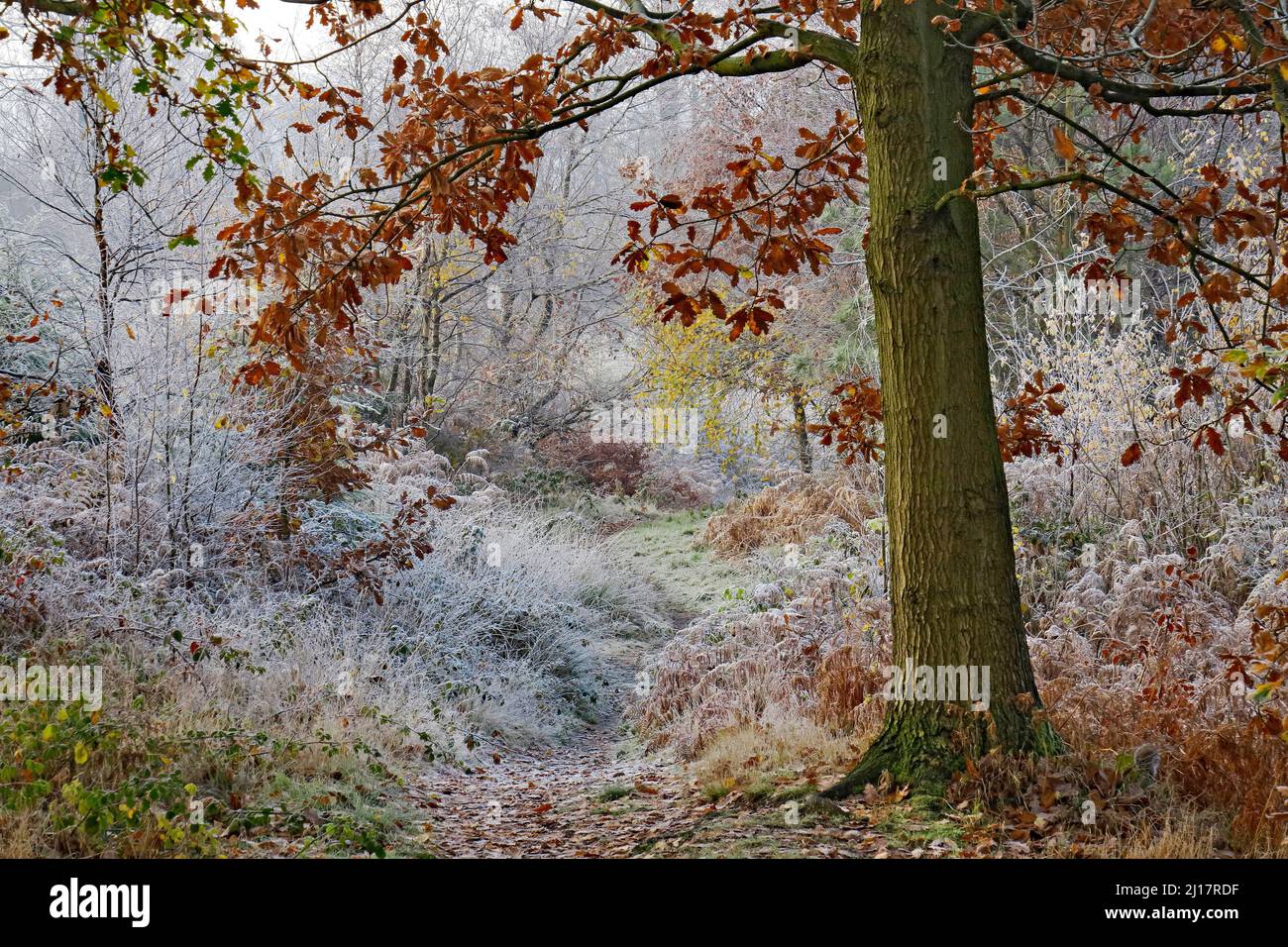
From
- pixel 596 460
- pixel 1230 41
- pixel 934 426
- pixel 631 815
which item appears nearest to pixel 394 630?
pixel 631 815

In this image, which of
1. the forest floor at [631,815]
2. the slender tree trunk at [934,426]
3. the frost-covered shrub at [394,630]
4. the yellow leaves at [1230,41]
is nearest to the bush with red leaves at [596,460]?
the frost-covered shrub at [394,630]

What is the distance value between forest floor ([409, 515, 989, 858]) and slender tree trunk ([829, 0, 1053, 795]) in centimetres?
28

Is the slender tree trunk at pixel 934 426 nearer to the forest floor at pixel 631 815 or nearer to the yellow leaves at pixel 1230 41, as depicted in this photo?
the forest floor at pixel 631 815

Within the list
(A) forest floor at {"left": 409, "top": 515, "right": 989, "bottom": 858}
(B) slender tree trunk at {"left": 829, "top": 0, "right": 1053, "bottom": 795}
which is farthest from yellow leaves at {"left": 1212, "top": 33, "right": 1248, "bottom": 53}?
(A) forest floor at {"left": 409, "top": 515, "right": 989, "bottom": 858}

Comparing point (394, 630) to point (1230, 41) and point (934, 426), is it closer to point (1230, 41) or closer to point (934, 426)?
point (934, 426)

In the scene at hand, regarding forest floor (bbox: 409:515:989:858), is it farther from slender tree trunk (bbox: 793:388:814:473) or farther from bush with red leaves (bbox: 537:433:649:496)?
bush with red leaves (bbox: 537:433:649:496)

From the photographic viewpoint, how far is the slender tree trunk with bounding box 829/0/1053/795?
14.9 ft

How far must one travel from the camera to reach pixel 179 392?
731 cm

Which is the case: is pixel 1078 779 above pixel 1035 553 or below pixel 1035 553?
below

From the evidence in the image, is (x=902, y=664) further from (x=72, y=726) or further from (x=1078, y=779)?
(x=72, y=726)

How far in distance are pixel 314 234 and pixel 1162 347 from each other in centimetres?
963

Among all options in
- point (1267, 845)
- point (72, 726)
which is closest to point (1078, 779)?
point (1267, 845)
